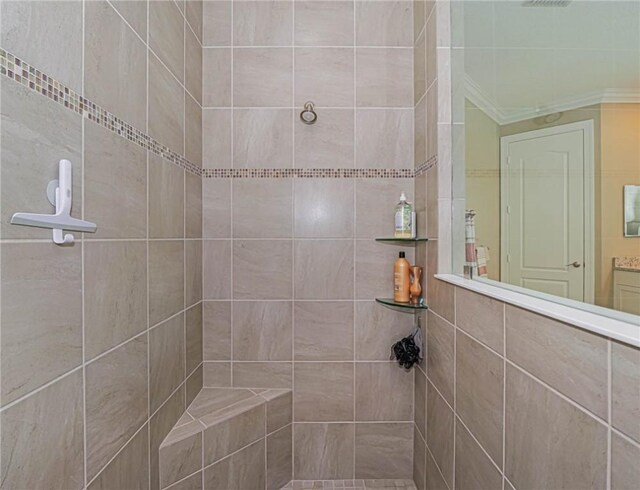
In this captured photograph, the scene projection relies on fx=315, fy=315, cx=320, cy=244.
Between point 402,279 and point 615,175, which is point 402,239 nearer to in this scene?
point 402,279

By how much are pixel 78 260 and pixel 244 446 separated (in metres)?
1.08

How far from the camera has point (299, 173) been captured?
63.4 inches

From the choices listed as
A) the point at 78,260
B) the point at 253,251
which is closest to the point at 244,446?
the point at 253,251

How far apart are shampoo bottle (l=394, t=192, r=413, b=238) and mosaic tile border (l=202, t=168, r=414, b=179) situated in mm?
173

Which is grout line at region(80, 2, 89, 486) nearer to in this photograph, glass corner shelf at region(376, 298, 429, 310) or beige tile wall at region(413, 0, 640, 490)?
beige tile wall at region(413, 0, 640, 490)

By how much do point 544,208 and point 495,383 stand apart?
61 centimetres

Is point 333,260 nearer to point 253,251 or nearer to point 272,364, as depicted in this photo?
point 253,251

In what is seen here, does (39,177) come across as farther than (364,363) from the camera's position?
No

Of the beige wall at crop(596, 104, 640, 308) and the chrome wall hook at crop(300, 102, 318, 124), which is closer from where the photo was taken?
the beige wall at crop(596, 104, 640, 308)

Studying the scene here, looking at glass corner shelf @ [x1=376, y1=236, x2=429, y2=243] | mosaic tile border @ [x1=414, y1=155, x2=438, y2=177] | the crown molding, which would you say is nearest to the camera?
the crown molding

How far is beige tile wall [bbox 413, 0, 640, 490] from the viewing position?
54 centimetres

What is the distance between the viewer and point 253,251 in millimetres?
1612

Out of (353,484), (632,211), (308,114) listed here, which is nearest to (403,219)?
(308,114)

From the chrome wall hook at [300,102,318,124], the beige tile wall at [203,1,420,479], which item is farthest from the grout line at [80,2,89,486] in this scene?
the chrome wall hook at [300,102,318,124]
